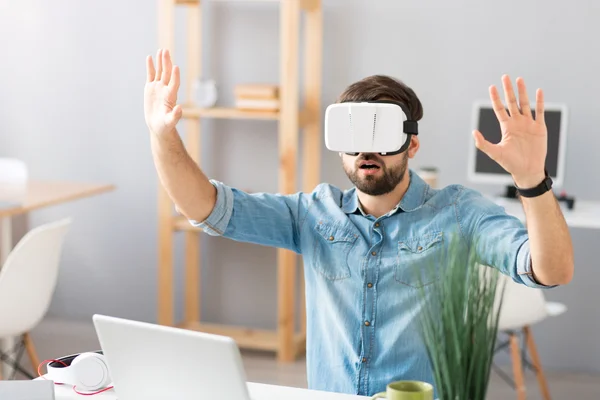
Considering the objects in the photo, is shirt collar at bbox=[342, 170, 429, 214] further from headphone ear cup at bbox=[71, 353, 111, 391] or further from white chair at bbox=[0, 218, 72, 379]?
white chair at bbox=[0, 218, 72, 379]

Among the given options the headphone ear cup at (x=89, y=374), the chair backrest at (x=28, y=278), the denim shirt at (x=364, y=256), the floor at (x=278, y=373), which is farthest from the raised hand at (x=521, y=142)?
the floor at (x=278, y=373)

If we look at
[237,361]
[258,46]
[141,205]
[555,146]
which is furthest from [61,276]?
[237,361]

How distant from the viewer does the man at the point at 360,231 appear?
6.90ft

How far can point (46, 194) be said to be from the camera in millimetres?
3975

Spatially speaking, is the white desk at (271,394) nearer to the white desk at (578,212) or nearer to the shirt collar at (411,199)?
the shirt collar at (411,199)

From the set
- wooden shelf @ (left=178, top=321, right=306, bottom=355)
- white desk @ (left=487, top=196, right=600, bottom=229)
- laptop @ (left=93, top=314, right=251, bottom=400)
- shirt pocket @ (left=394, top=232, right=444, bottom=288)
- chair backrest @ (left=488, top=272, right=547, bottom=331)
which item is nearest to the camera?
laptop @ (left=93, top=314, right=251, bottom=400)

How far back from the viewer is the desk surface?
3.63 meters

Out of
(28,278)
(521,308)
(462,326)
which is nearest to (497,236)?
(462,326)

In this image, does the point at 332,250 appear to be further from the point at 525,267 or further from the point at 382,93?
the point at 525,267

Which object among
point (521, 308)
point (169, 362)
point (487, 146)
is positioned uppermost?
point (487, 146)

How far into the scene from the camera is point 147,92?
6.95 ft

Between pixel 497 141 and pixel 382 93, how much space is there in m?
2.04

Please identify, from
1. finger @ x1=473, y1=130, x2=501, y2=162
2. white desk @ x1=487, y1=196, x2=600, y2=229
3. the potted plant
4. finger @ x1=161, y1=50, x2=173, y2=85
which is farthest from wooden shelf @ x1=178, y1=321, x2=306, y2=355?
the potted plant

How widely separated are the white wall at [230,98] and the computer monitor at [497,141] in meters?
0.13
